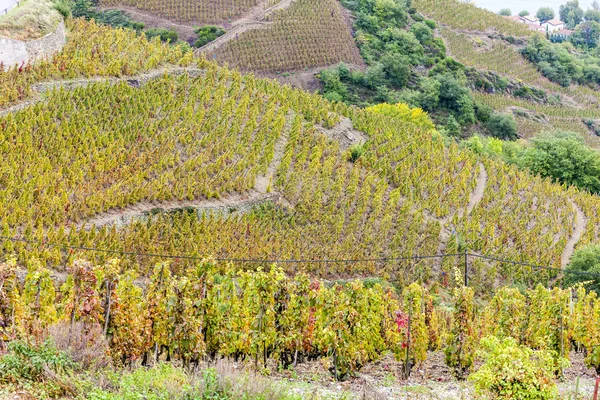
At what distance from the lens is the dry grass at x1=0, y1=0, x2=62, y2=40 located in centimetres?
3002

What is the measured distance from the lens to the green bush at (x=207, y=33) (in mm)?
55500

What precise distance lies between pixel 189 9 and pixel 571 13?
3776 inches

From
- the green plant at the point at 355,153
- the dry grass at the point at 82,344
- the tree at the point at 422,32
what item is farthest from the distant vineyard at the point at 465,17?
the dry grass at the point at 82,344

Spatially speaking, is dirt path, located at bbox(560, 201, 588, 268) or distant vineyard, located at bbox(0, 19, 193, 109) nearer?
distant vineyard, located at bbox(0, 19, 193, 109)

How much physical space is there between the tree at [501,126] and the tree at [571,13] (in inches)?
3194

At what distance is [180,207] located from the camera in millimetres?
24906

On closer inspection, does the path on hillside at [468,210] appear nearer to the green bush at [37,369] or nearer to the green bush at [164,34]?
the green bush at [37,369]

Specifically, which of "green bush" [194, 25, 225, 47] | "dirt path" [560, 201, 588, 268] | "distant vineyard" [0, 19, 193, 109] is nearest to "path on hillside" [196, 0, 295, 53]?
"green bush" [194, 25, 225, 47]

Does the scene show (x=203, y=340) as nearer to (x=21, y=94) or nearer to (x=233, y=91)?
(x=21, y=94)

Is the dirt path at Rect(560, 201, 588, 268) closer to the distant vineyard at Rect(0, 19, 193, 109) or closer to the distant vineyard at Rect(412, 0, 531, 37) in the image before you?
the distant vineyard at Rect(0, 19, 193, 109)

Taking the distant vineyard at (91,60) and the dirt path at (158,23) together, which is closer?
the distant vineyard at (91,60)

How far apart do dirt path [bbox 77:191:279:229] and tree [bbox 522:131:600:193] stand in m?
22.5

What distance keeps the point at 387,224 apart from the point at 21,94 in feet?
44.3

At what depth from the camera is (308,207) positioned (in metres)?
28.1
